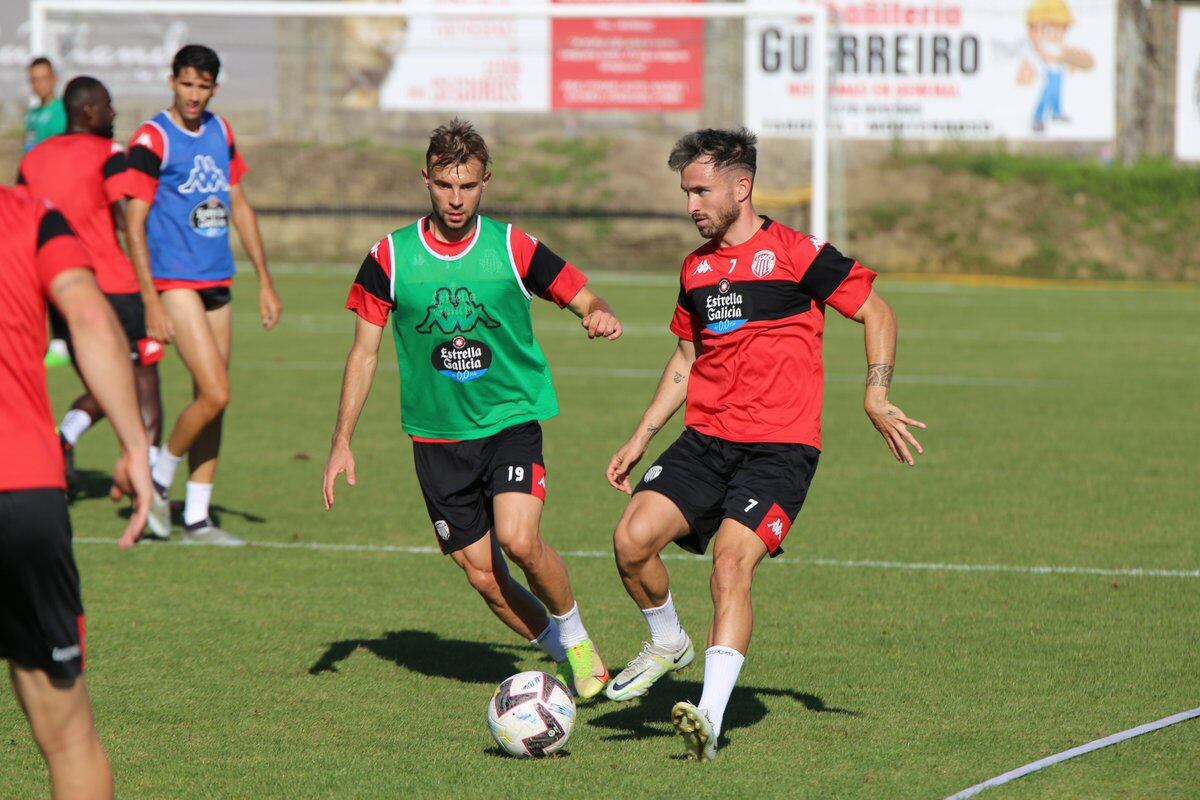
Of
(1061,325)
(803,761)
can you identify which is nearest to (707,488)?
(803,761)

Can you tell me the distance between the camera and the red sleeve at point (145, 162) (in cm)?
884

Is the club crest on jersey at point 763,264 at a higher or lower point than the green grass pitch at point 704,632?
Answer: higher

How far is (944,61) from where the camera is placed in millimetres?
Result: 34156

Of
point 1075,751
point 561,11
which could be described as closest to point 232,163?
point 1075,751

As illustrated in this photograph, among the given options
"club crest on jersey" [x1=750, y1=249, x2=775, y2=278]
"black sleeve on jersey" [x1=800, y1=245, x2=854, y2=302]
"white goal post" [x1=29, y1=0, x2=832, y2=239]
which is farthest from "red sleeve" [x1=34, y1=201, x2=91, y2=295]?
"white goal post" [x1=29, y1=0, x2=832, y2=239]

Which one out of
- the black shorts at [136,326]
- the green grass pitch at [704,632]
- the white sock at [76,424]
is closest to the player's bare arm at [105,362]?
the green grass pitch at [704,632]

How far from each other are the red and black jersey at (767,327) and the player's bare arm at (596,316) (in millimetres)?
359

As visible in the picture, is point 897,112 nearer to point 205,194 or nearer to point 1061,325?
point 1061,325

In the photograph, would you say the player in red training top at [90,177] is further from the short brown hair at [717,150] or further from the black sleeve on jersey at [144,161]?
the short brown hair at [717,150]

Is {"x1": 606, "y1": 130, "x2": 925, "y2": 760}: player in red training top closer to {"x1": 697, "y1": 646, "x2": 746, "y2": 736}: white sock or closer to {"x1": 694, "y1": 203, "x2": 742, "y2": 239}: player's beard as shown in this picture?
{"x1": 694, "y1": 203, "x2": 742, "y2": 239}: player's beard

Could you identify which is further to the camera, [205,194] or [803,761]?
[205,194]

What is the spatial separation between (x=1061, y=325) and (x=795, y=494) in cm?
1727

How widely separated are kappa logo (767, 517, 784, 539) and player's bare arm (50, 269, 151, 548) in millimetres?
2479

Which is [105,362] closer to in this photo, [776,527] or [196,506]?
[776,527]
